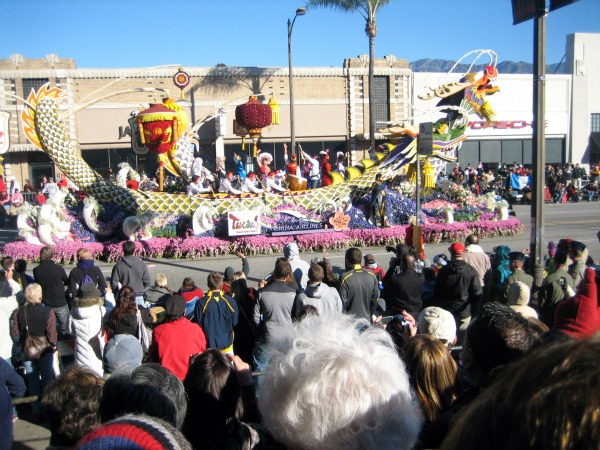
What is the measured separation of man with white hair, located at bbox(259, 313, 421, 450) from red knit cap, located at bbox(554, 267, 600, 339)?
7.63 feet

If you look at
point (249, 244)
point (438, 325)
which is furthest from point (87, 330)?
point (249, 244)

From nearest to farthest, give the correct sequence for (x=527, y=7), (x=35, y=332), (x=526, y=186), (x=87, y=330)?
(x=87, y=330) → (x=35, y=332) → (x=527, y=7) → (x=526, y=186)

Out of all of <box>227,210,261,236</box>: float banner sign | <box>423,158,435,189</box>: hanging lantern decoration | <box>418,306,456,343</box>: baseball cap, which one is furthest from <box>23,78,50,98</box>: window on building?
<box>418,306,456,343</box>: baseball cap

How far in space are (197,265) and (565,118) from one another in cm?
3142

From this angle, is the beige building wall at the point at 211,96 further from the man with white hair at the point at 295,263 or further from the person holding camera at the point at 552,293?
the person holding camera at the point at 552,293

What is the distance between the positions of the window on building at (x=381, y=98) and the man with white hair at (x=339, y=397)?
34590 mm

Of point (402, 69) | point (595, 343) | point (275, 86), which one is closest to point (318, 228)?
point (595, 343)

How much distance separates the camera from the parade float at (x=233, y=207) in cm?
1414

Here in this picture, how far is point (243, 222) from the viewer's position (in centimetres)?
1440

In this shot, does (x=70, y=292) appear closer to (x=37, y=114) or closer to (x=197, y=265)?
(x=197, y=265)

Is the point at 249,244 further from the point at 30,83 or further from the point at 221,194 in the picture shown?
the point at 30,83

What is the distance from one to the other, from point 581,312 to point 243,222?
1106 cm

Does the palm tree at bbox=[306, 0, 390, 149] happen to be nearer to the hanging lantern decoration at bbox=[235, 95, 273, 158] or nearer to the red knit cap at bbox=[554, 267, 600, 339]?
the hanging lantern decoration at bbox=[235, 95, 273, 158]

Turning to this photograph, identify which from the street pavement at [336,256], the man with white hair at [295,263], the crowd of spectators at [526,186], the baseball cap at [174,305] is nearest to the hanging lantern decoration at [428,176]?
the street pavement at [336,256]
